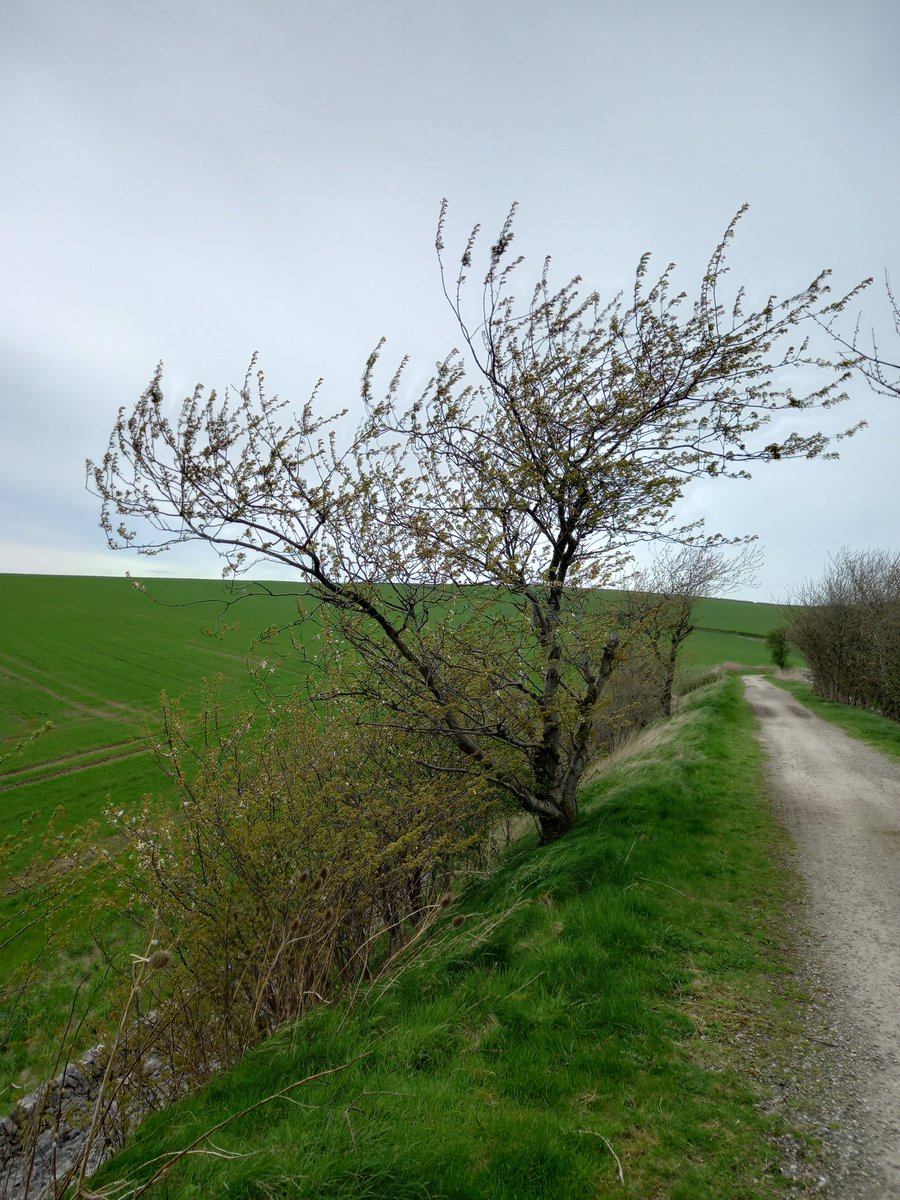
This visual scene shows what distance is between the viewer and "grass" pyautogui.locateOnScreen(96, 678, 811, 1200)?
2.97 metres

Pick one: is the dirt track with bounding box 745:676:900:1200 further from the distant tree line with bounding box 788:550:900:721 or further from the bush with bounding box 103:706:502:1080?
the distant tree line with bounding box 788:550:900:721

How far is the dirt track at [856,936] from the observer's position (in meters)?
3.22

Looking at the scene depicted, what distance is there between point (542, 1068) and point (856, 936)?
362 cm

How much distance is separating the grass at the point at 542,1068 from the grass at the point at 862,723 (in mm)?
11641

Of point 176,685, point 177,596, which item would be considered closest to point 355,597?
point 176,685

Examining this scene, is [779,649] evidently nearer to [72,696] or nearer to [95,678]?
[72,696]

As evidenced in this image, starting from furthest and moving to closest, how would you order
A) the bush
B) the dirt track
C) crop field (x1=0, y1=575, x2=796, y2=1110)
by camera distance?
crop field (x1=0, y1=575, x2=796, y2=1110) < the bush < the dirt track

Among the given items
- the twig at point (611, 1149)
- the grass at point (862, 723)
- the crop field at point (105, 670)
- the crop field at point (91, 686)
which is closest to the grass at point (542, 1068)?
the twig at point (611, 1149)

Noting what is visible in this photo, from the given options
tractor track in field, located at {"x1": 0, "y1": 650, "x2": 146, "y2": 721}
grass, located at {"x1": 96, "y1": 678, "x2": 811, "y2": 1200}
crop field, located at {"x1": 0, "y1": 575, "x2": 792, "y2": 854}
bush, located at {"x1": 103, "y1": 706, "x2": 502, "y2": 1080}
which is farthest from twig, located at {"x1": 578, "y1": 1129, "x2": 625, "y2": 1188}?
tractor track in field, located at {"x1": 0, "y1": 650, "x2": 146, "y2": 721}

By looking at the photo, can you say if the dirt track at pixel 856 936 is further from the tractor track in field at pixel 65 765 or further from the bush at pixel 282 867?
the tractor track in field at pixel 65 765

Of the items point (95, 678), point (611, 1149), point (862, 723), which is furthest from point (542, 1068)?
point (95, 678)

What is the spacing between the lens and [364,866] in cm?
571

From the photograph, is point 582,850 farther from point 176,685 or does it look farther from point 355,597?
point 176,685

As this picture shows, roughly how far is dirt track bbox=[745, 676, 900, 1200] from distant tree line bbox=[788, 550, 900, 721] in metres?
10.6
